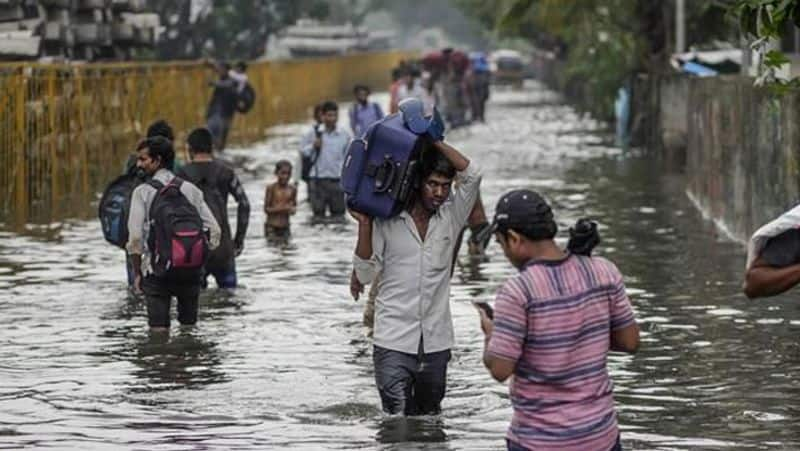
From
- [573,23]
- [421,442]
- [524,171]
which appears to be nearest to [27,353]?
[421,442]

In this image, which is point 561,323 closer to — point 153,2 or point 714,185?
point 714,185

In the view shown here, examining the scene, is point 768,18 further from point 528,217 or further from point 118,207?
point 118,207

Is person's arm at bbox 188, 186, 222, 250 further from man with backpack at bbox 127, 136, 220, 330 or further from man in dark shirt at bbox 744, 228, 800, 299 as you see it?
man in dark shirt at bbox 744, 228, 800, 299

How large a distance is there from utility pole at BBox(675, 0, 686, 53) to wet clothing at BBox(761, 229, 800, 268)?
29703 millimetres

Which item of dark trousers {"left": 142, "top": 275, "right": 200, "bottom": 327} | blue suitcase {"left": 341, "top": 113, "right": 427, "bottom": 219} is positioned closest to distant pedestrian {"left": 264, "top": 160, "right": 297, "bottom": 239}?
dark trousers {"left": 142, "top": 275, "right": 200, "bottom": 327}

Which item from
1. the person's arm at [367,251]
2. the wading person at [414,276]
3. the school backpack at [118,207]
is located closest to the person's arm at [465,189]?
the wading person at [414,276]

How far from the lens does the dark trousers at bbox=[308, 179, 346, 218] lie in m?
23.9

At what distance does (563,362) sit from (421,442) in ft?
10.5

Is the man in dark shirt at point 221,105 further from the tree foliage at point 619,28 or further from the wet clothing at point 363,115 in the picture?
the wet clothing at point 363,115

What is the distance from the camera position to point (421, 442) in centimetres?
1071

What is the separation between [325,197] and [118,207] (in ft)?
29.5

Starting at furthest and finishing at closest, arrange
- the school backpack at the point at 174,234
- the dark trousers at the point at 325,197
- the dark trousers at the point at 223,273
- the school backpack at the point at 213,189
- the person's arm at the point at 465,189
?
the dark trousers at the point at 325,197, the dark trousers at the point at 223,273, the school backpack at the point at 213,189, the school backpack at the point at 174,234, the person's arm at the point at 465,189

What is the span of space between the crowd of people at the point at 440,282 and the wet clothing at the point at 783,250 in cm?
51

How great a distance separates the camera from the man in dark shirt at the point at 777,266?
7355mm
